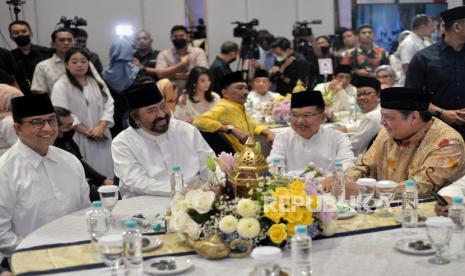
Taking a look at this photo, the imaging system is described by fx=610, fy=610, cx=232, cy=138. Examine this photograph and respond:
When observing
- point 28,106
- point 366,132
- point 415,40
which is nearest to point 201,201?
point 28,106

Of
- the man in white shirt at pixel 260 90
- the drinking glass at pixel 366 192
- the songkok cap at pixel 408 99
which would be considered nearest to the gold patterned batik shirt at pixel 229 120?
the man in white shirt at pixel 260 90

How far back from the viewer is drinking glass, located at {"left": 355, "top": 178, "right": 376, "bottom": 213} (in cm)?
283

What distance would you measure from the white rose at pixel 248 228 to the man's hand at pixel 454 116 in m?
2.53

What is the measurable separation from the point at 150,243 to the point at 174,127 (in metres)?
1.56

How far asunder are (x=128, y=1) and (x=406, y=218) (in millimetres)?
7696

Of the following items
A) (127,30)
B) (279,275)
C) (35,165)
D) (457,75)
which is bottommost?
(279,275)

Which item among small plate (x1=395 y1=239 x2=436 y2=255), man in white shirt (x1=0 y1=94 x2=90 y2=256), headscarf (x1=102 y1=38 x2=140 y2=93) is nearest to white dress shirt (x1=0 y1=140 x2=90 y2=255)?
man in white shirt (x1=0 y1=94 x2=90 y2=256)

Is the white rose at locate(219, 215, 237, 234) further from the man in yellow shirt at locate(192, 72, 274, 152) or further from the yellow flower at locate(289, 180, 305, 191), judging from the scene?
the man in yellow shirt at locate(192, 72, 274, 152)

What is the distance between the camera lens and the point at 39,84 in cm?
612

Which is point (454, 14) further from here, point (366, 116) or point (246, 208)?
point (246, 208)

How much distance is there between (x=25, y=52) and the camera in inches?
269

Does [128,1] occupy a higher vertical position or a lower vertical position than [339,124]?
higher

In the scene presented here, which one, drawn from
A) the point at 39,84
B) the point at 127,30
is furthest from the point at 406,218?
the point at 127,30

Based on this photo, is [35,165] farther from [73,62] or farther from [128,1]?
[128,1]
